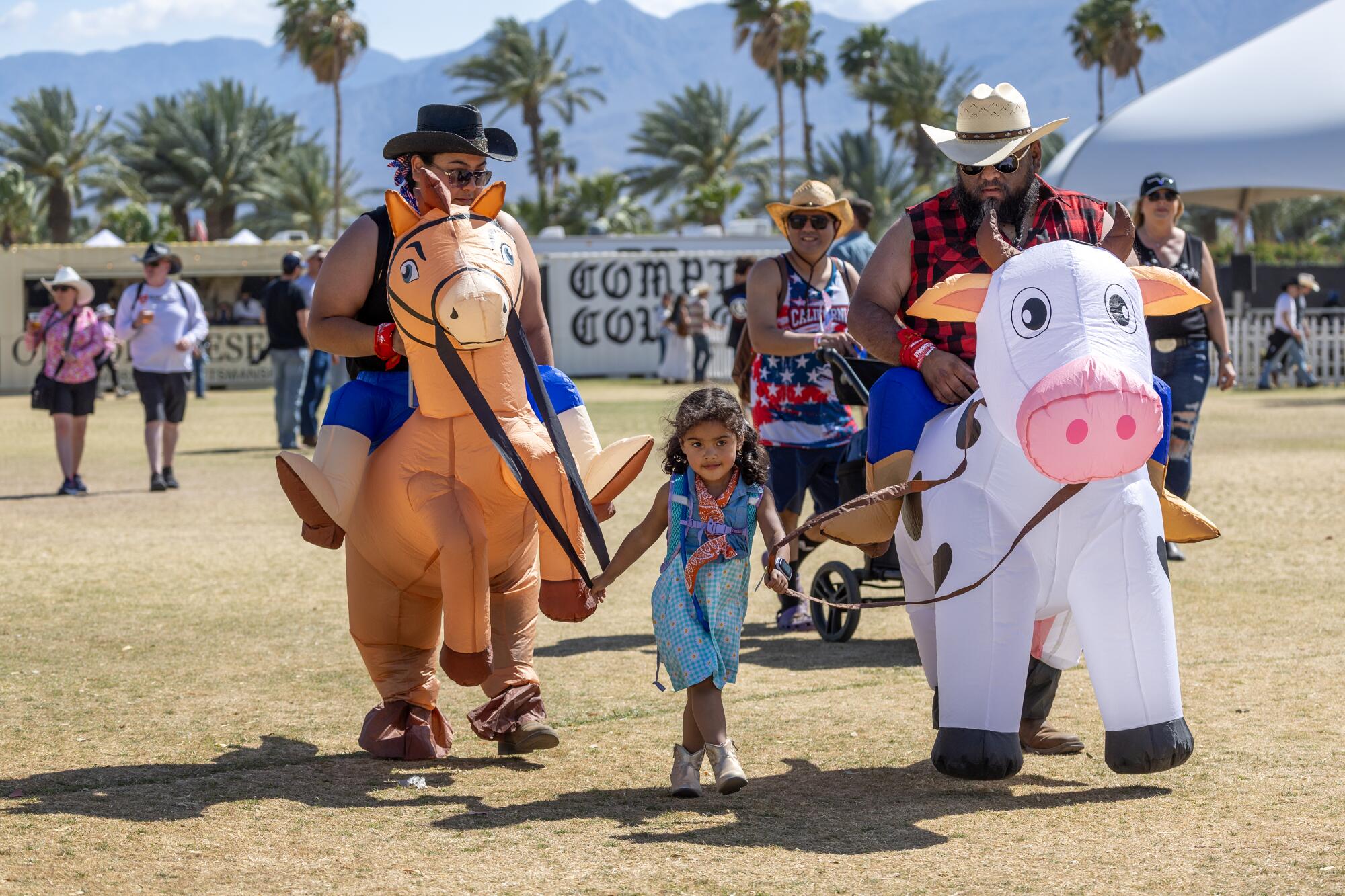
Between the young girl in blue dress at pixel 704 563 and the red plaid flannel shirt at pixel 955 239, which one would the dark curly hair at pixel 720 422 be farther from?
the red plaid flannel shirt at pixel 955 239

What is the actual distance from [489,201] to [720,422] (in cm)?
108

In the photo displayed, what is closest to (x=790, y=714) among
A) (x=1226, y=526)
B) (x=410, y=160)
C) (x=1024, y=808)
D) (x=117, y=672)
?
(x=1024, y=808)

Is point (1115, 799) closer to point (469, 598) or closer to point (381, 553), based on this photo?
point (469, 598)

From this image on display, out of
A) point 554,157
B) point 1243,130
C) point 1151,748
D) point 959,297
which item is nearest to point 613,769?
point 1151,748

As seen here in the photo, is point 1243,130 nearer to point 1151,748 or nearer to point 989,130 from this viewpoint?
point 989,130

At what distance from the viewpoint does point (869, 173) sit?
57688 mm

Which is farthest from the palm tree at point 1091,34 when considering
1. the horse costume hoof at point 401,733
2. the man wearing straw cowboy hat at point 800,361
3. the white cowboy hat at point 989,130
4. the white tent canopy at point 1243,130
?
the horse costume hoof at point 401,733

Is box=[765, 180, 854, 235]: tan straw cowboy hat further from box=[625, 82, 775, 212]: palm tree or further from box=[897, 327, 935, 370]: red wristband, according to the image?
box=[625, 82, 775, 212]: palm tree

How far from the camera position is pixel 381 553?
5137 mm

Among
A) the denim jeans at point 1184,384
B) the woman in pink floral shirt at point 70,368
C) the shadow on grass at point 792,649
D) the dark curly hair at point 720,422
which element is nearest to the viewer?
the dark curly hair at point 720,422

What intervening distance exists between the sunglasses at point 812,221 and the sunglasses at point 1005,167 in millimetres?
2393

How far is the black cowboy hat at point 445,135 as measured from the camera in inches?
205

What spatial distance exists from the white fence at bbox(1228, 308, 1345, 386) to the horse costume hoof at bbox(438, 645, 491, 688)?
75.8ft

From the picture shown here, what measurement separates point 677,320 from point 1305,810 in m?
24.1
